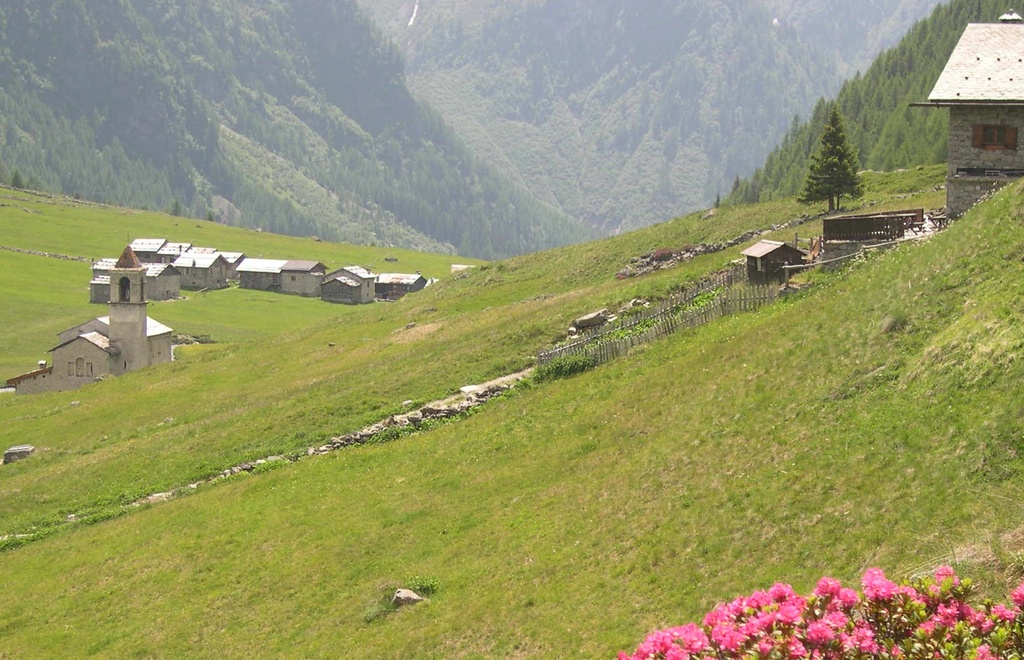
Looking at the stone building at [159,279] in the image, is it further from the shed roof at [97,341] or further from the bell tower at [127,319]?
the bell tower at [127,319]

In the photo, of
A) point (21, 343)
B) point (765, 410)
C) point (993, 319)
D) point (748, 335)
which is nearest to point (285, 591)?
point (765, 410)

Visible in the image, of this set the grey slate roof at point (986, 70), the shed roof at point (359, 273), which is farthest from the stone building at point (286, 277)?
the grey slate roof at point (986, 70)

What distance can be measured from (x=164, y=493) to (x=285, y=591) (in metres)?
17.4

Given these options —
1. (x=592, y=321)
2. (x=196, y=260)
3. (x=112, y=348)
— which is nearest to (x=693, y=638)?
(x=592, y=321)

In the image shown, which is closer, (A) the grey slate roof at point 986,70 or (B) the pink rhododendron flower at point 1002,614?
(B) the pink rhododendron flower at point 1002,614

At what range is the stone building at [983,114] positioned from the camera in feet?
150

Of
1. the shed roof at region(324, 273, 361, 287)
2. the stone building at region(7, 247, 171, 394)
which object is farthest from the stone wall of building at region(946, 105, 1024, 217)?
the shed roof at region(324, 273, 361, 287)

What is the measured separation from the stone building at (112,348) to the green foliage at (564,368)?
65337mm

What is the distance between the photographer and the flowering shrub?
43.6 feet

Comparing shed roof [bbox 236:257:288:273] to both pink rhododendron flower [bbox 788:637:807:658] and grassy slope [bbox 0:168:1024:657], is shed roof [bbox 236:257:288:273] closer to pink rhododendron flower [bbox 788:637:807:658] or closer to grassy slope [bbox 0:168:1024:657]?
grassy slope [bbox 0:168:1024:657]

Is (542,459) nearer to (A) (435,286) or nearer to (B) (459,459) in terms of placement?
(B) (459,459)

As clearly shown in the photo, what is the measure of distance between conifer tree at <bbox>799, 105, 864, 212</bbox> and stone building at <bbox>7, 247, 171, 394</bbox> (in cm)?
5951

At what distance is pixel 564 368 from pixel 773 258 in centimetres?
1010

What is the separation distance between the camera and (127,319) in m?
105
